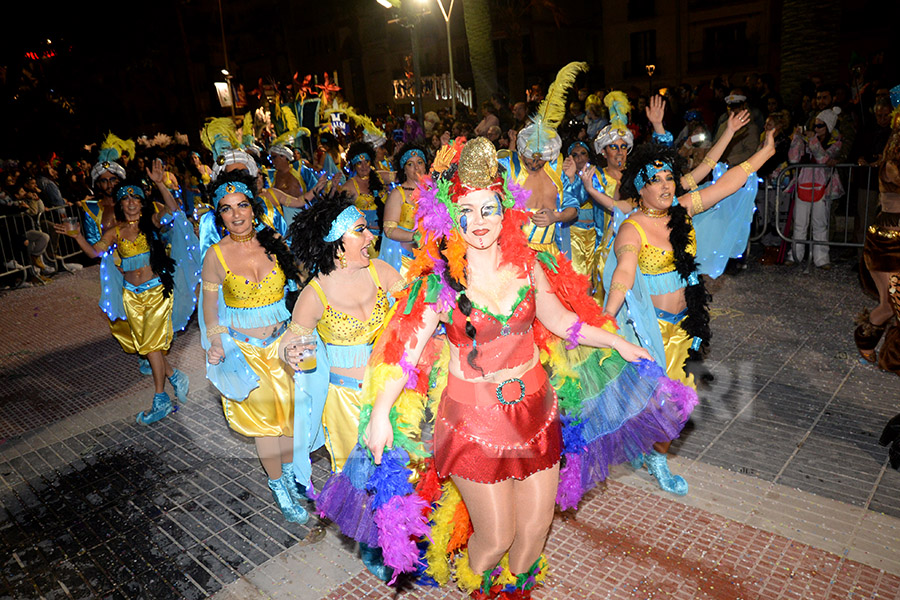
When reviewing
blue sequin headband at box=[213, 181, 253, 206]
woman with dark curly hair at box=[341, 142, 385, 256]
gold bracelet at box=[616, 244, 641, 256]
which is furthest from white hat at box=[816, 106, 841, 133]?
blue sequin headband at box=[213, 181, 253, 206]

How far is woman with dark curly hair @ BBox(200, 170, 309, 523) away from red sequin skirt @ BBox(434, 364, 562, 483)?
68.6 inches

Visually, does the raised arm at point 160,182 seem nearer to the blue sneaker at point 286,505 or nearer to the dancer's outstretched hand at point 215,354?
the dancer's outstretched hand at point 215,354

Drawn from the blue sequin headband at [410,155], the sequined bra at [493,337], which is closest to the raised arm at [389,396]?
the sequined bra at [493,337]

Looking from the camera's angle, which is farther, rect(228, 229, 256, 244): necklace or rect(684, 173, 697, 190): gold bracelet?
rect(684, 173, 697, 190): gold bracelet

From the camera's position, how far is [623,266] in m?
3.99

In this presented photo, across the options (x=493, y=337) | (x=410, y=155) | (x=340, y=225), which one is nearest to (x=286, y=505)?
(x=340, y=225)

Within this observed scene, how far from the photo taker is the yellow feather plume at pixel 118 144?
741 cm

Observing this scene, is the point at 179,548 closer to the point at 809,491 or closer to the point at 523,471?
the point at 523,471

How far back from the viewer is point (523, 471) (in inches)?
112

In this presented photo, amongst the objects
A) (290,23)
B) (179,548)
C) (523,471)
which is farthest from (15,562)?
(290,23)

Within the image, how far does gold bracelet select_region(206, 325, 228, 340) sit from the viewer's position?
4219mm

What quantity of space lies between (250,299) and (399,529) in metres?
2.17

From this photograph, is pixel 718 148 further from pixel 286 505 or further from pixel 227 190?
pixel 286 505

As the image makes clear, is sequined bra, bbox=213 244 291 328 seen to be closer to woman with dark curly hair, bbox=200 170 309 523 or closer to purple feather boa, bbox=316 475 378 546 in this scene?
woman with dark curly hair, bbox=200 170 309 523
